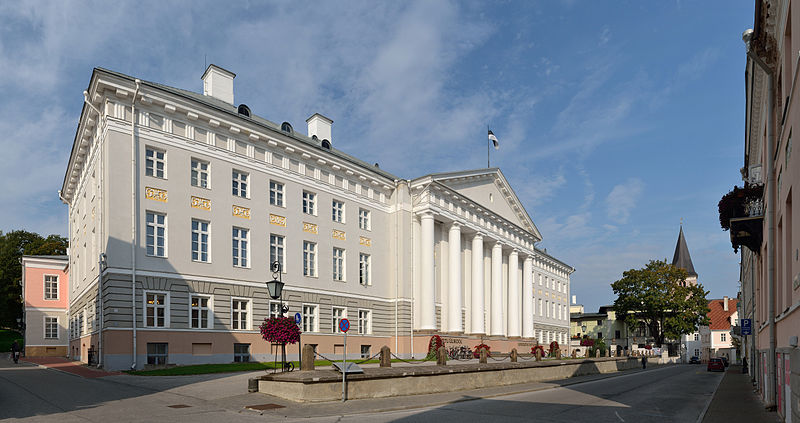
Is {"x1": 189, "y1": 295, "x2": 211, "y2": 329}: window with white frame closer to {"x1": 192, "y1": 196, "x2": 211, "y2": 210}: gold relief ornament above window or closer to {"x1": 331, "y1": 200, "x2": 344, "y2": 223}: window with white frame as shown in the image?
{"x1": 192, "y1": 196, "x2": 211, "y2": 210}: gold relief ornament above window

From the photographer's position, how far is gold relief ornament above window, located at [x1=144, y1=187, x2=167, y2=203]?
28.0 metres

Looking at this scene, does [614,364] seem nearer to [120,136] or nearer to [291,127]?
[291,127]

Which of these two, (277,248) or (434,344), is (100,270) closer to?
A: (277,248)

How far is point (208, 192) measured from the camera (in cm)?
3073

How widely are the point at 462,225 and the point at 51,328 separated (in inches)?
1333

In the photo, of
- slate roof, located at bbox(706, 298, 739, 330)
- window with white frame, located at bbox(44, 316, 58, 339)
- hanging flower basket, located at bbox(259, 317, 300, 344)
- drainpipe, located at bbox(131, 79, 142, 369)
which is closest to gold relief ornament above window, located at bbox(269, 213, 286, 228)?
drainpipe, located at bbox(131, 79, 142, 369)

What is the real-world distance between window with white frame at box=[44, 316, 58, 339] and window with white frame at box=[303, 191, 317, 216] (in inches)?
985

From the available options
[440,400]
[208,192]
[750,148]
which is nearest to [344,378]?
[440,400]

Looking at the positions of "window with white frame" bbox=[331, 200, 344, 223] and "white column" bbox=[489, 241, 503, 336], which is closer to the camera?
"window with white frame" bbox=[331, 200, 344, 223]

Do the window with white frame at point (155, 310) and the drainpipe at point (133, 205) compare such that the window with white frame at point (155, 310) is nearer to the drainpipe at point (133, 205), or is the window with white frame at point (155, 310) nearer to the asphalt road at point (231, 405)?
the drainpipe at point (133, 205)

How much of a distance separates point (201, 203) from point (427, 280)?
18.4m

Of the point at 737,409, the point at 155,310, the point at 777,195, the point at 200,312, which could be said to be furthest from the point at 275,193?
the point at 777,195

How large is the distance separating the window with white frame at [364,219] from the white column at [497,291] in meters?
15.7

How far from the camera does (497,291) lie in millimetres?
52562
